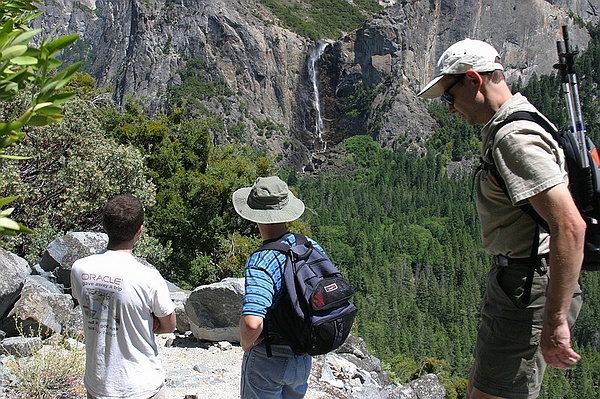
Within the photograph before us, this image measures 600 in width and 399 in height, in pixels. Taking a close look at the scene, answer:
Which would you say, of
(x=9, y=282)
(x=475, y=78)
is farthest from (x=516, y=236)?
(x=9, y=282)

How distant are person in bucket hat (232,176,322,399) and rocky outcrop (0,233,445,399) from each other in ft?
11.0

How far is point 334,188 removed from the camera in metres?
98.5

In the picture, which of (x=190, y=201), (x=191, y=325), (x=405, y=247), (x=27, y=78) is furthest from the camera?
(x=405, y=247)

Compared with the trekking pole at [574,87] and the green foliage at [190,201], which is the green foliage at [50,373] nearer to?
the trekking pole at [574,87]

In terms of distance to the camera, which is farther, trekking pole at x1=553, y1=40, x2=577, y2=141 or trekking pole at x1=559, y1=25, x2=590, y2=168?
trekking pole at x1=553, y1=40, x2=577, y2=141

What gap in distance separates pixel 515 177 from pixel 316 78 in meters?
110

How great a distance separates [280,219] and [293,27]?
112 meters

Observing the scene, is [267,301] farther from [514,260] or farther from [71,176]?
[71,176]

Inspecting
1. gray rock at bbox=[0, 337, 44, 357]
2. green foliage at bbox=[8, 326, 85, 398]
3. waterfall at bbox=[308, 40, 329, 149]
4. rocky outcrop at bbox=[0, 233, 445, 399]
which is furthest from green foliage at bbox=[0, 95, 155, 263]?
waterfall at bbox=[308, 40, 329, 149]

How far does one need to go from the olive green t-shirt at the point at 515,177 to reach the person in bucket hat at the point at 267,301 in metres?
0.97

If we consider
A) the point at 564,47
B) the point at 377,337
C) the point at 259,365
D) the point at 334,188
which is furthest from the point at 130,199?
the point at 334,188

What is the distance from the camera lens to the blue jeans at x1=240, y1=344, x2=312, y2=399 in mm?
3166

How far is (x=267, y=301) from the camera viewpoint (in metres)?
3.02

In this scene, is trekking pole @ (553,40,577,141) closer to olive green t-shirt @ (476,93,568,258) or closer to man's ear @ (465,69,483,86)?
olive green t-shirt @ (476,93,568,258)
